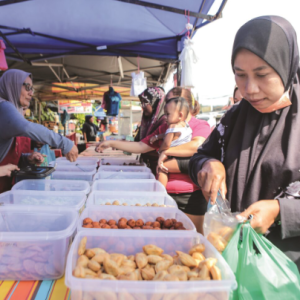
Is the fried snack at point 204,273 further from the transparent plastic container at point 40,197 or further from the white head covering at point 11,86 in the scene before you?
the white head covering at point 11,86

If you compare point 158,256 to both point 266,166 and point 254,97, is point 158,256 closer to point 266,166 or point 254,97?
point 266,166

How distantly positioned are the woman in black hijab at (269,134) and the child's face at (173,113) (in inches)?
48.9

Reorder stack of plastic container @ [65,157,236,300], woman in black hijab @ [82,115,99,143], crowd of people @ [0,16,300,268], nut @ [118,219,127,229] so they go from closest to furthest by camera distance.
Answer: stack of plastic container @ [65,157,236,300] < crowd of people @ [0,16,300,268] < nut @ [118,219,127,229] < woman in black hijab @ [82,115,99,143]

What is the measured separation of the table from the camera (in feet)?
2.49

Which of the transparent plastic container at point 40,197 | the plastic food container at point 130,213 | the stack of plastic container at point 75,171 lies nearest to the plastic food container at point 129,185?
the stack of plastic container at point 75,171

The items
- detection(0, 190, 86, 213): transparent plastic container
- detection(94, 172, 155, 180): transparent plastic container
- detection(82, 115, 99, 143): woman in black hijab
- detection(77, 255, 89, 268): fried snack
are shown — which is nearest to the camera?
detection(77, 255, 89, 268): fried snack

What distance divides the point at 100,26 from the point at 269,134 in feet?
11.5

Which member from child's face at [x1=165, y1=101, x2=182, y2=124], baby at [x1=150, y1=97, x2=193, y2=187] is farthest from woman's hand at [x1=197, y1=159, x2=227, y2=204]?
child's face at [x1=165, y1=101, x2=182, y2=124]

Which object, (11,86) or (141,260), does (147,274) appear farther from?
(11,86)

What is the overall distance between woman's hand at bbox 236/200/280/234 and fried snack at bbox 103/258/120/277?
17.3 inches

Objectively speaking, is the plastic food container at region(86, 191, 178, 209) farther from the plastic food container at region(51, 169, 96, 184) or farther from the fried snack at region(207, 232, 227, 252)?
the plastic food container at region(51, 169, 96, 184)

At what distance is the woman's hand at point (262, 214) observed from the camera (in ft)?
2.59

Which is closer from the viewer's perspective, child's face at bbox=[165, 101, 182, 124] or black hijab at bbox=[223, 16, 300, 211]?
black hijab at bbox=[223, 16, 300, 211]

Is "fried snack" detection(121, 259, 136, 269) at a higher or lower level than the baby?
lower
